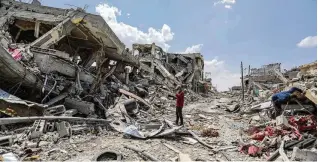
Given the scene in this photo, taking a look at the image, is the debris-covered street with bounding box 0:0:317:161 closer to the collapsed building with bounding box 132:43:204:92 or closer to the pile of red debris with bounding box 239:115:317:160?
the pile of red debris with bounding box 239:115:317:160

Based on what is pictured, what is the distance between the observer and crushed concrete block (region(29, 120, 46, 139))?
6.95m

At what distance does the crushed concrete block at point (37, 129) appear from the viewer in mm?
6949

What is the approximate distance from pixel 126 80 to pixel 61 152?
14097 millimetres

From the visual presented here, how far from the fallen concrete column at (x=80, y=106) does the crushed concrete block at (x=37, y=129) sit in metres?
2.92

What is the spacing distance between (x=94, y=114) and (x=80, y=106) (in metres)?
0.69

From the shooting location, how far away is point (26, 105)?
842 centimetres

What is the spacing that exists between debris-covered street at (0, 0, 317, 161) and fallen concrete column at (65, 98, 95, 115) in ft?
0.13

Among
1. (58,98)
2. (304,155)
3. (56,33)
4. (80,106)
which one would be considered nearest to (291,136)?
(304,155)

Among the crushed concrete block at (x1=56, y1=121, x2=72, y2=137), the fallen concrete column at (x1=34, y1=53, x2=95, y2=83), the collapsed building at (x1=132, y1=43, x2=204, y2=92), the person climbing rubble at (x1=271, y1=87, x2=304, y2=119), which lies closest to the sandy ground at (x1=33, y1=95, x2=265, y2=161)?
the crushed concrete block at (x1=56, y1=121, x2=72, y2=137)

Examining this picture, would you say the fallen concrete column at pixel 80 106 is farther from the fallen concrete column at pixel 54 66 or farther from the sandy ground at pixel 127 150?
the sandy ground at pixel 127 150

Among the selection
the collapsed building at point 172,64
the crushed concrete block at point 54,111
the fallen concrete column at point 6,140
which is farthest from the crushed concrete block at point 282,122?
the collapsed building at point 172,64

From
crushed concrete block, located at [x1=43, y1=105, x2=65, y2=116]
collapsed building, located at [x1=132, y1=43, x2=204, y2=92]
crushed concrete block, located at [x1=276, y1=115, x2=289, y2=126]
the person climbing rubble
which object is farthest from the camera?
collapsed building, located at [x1=132, y1=43, x2=204, y2=92]

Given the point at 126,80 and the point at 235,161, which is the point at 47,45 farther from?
the point at 235,161

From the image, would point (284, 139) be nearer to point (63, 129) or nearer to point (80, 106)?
point (63, 129)
